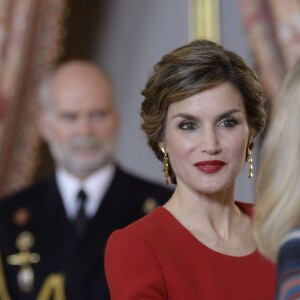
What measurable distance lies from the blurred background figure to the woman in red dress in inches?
16.0

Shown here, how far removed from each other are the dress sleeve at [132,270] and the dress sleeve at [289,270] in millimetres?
467

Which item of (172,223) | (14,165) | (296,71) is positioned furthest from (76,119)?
(296,71)

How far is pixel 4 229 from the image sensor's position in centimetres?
394

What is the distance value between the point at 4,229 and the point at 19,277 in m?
0.21

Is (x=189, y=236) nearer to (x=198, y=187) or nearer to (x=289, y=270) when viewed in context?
(x=198, y=187)

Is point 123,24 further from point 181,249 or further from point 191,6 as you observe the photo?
point 181,249

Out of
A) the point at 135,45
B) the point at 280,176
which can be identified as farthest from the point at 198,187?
the point at 135,45

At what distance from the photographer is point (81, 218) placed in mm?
4047

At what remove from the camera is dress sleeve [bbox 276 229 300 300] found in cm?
162

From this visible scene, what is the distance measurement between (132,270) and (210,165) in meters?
0.27

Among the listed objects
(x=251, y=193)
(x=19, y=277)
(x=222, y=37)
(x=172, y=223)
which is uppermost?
(x=222, y=37)

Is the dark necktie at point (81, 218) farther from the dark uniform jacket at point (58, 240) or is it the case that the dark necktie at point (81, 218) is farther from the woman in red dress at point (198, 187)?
the woman in red dress at point (198, 187)

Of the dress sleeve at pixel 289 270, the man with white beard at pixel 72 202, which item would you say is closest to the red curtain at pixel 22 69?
the man with white beard at pixel 72 202

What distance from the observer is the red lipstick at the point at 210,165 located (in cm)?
221
